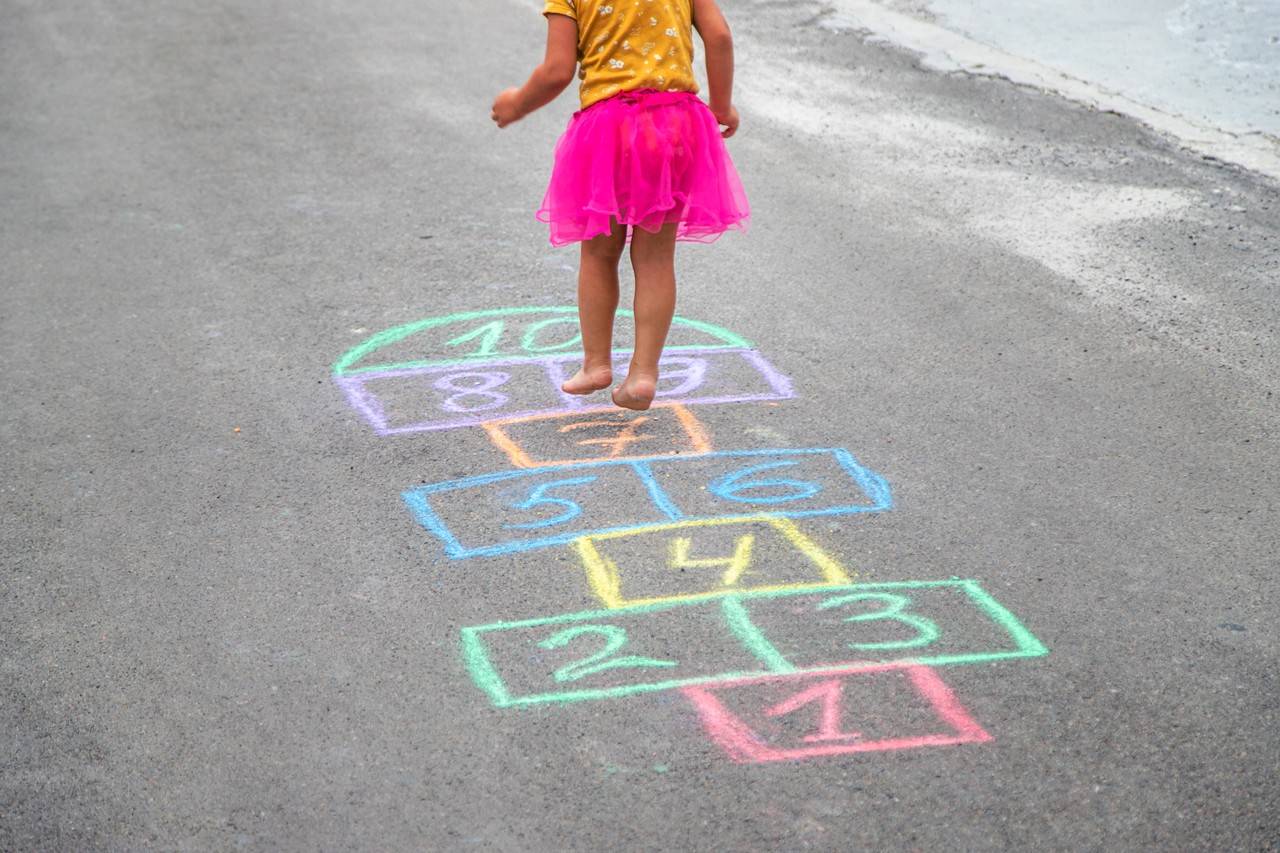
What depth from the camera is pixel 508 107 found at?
14.0 ft

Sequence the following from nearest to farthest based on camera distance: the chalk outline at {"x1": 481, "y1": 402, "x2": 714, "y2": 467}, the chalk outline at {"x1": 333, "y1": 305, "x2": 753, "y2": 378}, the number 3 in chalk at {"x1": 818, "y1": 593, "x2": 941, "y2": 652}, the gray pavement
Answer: the gray pavement
the number 3 in chalk at {"x1": 818, "y1": 593, "x2": 941, "y2": 652}
the chalk outline at {"x1": 481, "y1": 402, "x2": 714, "y2": 467}
the chalk outline at {"x1": 333, "y1": 305, "x2": 753, "y2": 378}

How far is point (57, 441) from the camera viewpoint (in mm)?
4305

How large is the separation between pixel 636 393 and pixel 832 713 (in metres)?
1.55

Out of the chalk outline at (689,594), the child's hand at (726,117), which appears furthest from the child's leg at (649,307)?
the chalk outline at (689,594)

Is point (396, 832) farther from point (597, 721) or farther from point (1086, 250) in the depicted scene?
point (1086, 250)

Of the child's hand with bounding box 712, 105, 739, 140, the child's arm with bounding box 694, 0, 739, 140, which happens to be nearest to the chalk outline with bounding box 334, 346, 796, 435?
the child's hand with bounding box 712, 105, 739, 140

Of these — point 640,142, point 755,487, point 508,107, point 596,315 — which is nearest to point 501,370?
point 596,315

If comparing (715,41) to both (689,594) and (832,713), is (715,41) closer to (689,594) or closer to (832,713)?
(689,594)

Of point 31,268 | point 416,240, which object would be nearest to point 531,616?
point 416,240

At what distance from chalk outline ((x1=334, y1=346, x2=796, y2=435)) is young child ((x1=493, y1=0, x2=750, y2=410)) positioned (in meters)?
0.25

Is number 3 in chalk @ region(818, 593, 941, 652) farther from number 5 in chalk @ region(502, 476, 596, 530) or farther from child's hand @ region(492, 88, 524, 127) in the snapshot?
child's hand @ region(492, 88, 524, 127)

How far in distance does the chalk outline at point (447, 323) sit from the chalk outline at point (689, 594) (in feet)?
4.11

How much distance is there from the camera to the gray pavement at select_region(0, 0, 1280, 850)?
Answer: 276 cm

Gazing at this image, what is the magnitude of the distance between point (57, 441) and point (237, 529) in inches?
35.6
